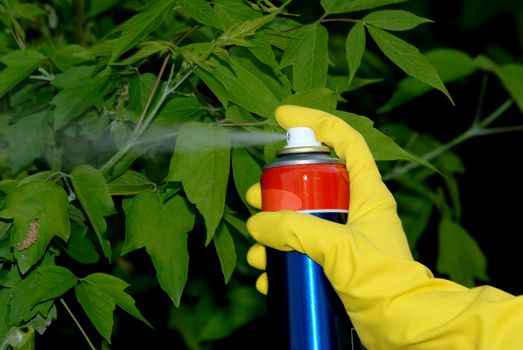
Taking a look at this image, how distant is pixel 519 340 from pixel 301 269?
0.64 feet

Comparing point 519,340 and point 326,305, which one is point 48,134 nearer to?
point 326,305

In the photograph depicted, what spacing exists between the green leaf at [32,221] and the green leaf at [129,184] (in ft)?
0.24

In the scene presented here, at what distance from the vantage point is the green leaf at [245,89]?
952 millimetres

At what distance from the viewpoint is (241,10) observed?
102cm

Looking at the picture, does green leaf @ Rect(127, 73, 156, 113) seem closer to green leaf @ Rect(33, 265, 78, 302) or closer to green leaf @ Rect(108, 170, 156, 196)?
green leaf @ Rect(108, 170, 156, 196)

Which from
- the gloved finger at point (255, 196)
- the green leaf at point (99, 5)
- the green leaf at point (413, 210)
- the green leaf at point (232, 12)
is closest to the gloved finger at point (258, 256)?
the gloved finger at point (255, 196)

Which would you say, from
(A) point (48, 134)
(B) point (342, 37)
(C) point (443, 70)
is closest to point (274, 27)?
(A) point (48, 134)

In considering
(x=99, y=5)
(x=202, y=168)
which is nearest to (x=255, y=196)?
(x=202, y=168)

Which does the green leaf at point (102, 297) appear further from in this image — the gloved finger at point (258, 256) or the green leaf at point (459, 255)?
the green leaf at point (459, 255)

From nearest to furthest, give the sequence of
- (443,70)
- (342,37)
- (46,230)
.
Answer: (46,230) → (443,70) → (342,37)

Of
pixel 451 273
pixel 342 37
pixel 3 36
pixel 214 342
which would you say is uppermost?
pixel 3 36

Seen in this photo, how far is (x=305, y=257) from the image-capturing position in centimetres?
84

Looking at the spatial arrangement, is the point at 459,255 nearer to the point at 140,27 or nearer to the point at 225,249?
the point at 225,249

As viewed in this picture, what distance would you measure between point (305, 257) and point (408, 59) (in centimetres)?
27
